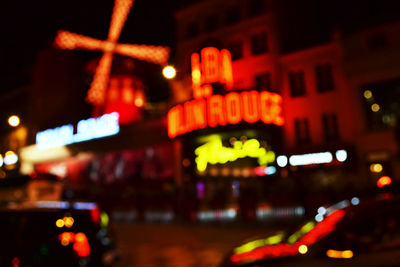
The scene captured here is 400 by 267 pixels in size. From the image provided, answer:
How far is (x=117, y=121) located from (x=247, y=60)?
946cm

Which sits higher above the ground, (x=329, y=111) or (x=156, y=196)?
(x=329, y=111)

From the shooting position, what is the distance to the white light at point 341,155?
15359 mm

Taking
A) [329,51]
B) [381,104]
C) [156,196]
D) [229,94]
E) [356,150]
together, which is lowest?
[156,196]

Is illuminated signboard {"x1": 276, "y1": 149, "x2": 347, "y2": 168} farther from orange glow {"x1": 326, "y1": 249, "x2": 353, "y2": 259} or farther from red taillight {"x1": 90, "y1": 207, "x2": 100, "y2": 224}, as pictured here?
orange glow {"x1": 326, "y1": 249, "x2": 353, "y2": 259}

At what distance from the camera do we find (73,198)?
59.7 feet

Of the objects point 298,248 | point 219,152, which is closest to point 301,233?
point 298,248

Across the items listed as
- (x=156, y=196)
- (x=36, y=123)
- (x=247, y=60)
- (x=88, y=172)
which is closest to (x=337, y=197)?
(x=156, y=196)

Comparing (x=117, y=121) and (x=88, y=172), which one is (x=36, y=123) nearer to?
(x=88, y=172)

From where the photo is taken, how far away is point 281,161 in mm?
17141

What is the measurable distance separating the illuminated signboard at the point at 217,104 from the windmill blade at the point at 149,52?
6137mm

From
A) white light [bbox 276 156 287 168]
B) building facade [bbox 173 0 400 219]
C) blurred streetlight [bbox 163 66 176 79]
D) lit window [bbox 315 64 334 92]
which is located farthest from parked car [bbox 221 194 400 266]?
lit window [bbox 315 64 334 92]

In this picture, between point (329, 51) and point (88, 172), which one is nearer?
point (329, 51)

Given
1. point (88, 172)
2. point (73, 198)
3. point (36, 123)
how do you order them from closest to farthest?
1. point (73, 198)
2. point (88, 172)
3. point (36, 123)

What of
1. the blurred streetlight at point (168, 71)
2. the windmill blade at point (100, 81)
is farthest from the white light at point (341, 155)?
the windmill blade at point (100, 81)
